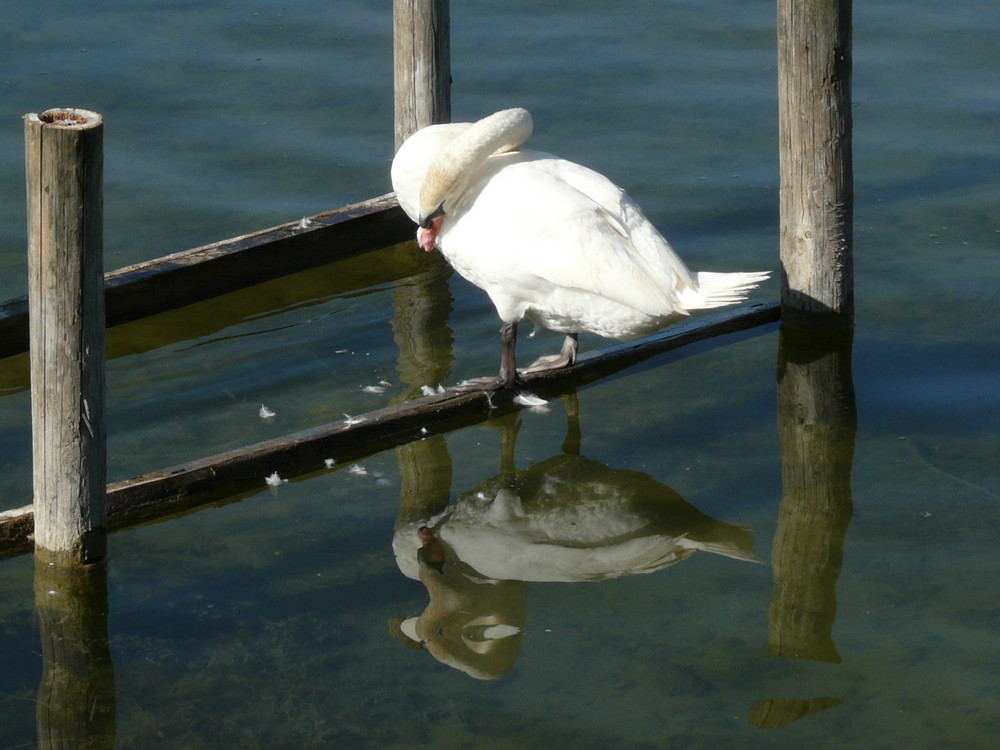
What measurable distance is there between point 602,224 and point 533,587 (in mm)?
1610

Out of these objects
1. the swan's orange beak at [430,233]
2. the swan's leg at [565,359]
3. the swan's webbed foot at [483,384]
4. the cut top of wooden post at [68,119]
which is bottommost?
the swan's webbed foot at [483,384]

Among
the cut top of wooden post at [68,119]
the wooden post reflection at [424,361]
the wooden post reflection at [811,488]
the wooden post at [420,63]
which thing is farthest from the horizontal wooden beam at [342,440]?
the wooden post at [420,63]

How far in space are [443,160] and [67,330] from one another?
205cm

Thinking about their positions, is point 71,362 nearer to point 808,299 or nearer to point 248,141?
point 808,299

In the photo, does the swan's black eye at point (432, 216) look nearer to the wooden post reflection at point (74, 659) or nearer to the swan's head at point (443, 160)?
the swan's head at point (443, 160)

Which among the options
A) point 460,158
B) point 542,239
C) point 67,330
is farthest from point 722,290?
point 67,330

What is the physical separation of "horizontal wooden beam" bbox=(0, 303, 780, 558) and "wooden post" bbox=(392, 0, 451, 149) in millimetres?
1841

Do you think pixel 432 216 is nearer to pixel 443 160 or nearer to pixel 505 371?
pixel 443 160

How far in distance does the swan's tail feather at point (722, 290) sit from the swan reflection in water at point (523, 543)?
75 centimetres

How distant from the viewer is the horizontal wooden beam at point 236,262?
6945 mm


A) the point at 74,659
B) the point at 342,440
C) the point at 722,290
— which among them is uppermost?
the point at 722,290

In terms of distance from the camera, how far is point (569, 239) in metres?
5.83

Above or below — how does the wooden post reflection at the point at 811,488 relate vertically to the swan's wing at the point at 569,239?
below

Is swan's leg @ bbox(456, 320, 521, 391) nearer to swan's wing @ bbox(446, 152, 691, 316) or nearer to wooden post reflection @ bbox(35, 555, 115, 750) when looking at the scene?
swan's wing @ bbox(446, 152, 691, 316)
